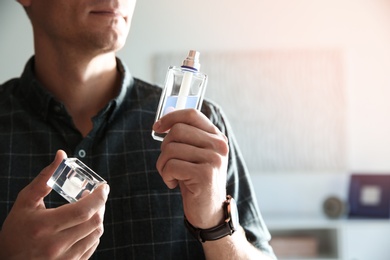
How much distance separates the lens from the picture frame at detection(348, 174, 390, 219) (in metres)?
3.51

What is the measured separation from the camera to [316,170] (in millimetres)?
3715

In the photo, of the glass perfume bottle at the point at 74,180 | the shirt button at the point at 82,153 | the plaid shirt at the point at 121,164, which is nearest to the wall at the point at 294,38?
the plaid shirt at the point at 121,164

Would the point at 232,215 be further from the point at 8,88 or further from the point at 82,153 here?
the point at 8,88

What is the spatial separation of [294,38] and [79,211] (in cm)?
296

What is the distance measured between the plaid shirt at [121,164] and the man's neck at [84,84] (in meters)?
0.04

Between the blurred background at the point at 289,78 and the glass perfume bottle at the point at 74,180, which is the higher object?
the glass perfume bottle at the point at 74,180

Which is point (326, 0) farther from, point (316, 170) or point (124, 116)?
point (124, 116)

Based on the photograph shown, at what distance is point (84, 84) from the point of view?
145 cm

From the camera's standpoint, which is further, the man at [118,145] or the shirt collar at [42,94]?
the shirt collar at [42,94]

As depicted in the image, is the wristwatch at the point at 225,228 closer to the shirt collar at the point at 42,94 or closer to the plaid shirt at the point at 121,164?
the plaid shirt at the point at 121,164

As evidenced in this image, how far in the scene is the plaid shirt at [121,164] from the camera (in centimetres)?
133

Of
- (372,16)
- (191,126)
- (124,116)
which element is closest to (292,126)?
(372,16)

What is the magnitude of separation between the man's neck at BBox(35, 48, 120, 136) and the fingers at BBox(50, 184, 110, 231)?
46cm

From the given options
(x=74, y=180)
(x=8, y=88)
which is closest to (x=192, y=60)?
(x=74, y=180)
